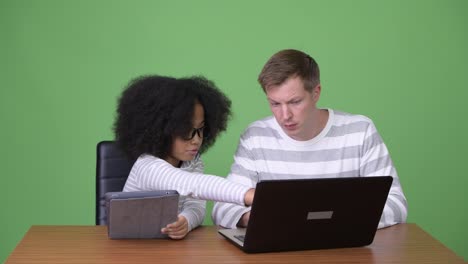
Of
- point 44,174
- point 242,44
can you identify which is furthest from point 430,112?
point 44,174

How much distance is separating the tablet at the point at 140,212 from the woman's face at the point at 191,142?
406mm

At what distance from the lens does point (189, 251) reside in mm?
1970

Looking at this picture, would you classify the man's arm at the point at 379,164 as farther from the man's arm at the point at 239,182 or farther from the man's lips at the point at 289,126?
the man's arm at the point at 239,182

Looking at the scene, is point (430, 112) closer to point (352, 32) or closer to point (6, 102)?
point (352, 32)

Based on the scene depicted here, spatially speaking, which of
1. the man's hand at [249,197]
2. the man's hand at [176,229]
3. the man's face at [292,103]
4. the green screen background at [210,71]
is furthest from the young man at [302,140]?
the green screen background at [210,71]

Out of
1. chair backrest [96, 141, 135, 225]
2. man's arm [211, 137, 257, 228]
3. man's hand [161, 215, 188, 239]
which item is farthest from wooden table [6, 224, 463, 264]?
chair backrest [96, 141, 135, 225]

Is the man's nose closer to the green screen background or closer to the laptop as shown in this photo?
the laptop

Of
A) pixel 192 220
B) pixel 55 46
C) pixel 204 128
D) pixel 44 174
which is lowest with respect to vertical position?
pixel 44 174

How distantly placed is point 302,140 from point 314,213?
0.72 m

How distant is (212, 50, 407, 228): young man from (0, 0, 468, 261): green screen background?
100 cm

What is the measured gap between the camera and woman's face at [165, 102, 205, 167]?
244 cm

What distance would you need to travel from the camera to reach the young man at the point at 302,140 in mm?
2416

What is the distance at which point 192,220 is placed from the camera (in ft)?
7.29

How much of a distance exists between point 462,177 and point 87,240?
95.6 inches
